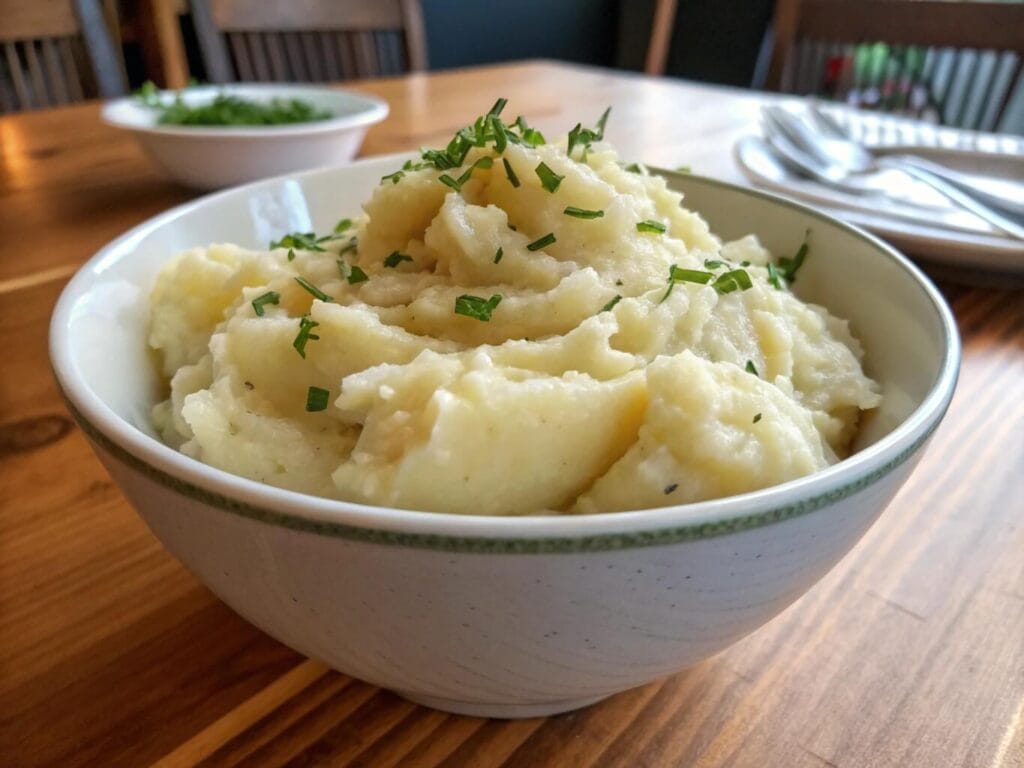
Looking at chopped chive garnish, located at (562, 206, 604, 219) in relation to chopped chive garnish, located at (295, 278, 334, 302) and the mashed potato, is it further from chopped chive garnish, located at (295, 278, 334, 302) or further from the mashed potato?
chopped chive garnish, located at (295, 278, 334, 302)

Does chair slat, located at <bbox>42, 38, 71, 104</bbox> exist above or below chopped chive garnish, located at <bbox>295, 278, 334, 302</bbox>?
below

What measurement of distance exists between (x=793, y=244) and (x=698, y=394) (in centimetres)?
63

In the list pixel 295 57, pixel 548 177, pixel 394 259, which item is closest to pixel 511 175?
pixel 548 177

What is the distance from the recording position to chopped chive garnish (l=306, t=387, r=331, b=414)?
868mm

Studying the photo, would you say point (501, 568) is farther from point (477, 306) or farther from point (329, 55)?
point (329, 55)

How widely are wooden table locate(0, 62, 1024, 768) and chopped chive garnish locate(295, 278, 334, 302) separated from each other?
36cm

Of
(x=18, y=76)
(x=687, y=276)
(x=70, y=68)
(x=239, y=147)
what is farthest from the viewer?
(x=70, y=68)

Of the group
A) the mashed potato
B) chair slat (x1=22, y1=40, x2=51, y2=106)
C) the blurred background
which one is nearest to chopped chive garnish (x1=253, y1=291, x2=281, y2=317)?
the mashed potato

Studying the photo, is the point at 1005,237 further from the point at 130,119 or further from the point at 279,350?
the point at 130,119

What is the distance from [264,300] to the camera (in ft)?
3.18

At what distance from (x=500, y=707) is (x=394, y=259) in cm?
51

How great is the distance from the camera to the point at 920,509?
1.16m

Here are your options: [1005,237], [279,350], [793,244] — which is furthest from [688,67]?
[279,350]

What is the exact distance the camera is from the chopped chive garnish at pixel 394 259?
3.32 ft
